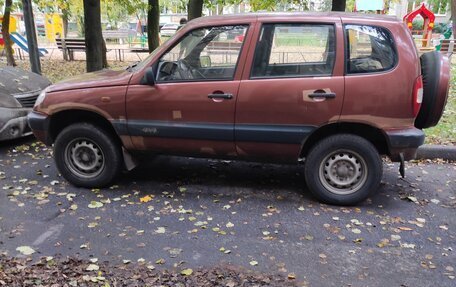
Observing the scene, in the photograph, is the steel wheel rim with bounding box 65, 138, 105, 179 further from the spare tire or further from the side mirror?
the spare tire

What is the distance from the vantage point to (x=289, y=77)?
4.40 meters

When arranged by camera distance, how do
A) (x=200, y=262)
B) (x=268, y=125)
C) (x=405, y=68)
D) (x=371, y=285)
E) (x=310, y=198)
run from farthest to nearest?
1. (x=310, y=198)
2. (x=268, y=125)
3. (x=405, y=68)
4. (x=200, y=262)
5. (x=371, y=285)

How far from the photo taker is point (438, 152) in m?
6.11

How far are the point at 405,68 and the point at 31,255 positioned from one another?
3.70 metres

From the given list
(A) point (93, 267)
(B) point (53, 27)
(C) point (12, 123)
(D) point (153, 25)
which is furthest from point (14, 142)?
(B) point (53, 27)

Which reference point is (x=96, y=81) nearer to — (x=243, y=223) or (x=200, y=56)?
(x=200, y=56)

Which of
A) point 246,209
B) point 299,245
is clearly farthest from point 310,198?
point 299,245

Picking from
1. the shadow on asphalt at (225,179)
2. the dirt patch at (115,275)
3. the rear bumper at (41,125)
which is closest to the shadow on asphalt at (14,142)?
the rear bumper at (41,125)

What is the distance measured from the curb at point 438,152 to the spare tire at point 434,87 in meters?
1.82

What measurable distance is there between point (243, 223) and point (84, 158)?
2086 mm

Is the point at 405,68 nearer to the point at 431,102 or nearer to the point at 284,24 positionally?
the point at 431,102

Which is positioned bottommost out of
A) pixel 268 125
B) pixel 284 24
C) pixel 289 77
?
pixel 268 125

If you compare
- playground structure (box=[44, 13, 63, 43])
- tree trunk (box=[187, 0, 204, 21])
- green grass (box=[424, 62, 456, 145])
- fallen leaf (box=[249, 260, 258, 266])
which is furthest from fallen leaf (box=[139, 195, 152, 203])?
playground structure (box=[44, 13, 63, 43])

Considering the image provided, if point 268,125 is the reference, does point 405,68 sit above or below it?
above
